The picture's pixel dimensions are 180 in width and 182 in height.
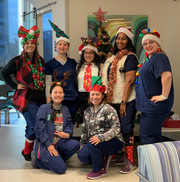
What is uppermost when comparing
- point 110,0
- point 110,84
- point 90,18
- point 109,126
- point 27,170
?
point 110,0

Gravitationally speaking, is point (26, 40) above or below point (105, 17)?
below

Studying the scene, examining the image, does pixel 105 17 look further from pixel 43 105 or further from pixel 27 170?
pixel 27 170

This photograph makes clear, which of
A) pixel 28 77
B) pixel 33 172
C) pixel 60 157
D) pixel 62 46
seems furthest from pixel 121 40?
pixel 33 172

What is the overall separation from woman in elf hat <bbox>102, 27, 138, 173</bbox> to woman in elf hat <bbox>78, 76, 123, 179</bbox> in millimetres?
147

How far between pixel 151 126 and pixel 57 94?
1094 millimetres

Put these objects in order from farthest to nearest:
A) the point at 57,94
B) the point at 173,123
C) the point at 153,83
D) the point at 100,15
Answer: the point at 100,15, the point at 173,123, the point at 57,94, the point at 153,83

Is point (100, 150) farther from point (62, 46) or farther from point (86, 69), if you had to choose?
point (62, 46)

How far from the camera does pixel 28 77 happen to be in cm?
321

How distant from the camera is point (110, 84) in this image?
3119mm

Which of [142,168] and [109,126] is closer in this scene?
[142,168]

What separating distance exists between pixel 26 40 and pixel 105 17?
1.41 metres

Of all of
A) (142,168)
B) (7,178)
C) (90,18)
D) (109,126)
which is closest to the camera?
(142,168)

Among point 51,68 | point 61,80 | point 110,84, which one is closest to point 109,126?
point 110,84

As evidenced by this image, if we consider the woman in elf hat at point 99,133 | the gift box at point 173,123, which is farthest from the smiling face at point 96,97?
the gift box at point 173,123
